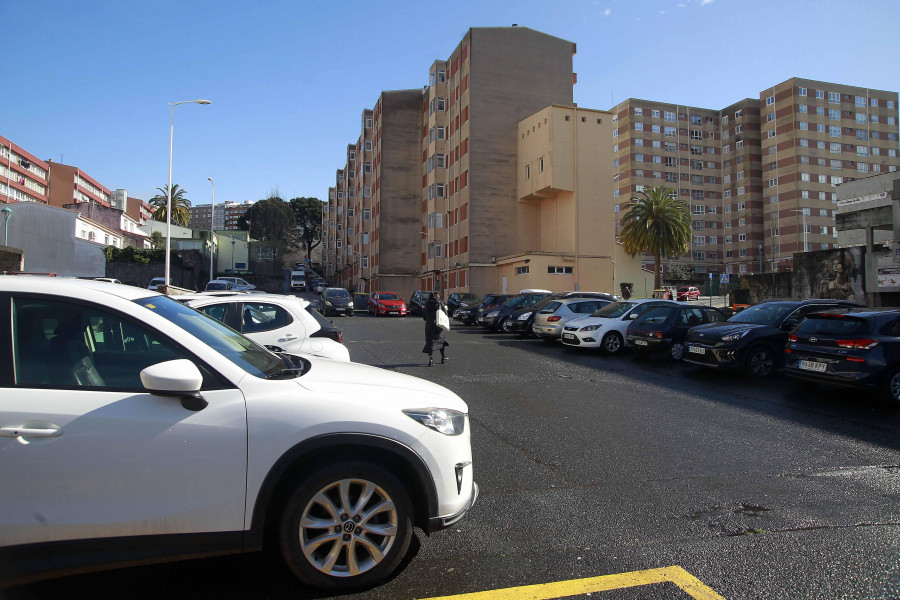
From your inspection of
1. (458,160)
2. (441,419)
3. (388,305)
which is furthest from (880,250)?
(441,419)

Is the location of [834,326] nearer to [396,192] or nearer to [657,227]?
[657,227]

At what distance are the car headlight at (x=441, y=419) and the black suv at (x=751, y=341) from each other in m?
9.35

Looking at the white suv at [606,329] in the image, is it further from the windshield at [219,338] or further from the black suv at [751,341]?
the windshield at [219,338]

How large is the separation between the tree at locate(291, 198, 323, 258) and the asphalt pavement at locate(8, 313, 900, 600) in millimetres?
98910

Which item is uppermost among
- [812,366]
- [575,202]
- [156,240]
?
[575,202]

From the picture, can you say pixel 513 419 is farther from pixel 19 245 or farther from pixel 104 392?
pixel 19 245

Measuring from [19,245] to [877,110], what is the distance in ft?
317

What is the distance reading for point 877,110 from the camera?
243ft

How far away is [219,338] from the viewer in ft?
10.8

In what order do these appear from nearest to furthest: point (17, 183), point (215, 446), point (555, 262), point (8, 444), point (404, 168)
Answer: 1. point (8, 444)
2. point (215, 446)
3. point (555, 262)
4. point (404, 168)
5. point (17, 183)

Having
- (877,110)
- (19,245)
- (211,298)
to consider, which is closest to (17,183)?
(19,245)

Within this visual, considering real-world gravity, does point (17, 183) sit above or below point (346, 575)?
above

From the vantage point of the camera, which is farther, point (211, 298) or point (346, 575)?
point (211, 298)

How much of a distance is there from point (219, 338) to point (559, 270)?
36.9m
